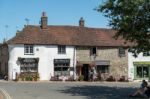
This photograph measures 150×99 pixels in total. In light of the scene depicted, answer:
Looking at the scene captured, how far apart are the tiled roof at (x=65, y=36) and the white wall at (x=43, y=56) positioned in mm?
768

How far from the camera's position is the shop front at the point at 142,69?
65.6 m

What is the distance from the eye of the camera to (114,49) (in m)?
64.9

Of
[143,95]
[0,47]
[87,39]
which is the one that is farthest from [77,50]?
[143,95]

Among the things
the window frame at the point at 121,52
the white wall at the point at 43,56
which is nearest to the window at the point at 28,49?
the white wall at the point at 43,56

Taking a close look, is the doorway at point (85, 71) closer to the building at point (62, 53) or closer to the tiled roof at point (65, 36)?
the building at point (62, 53)

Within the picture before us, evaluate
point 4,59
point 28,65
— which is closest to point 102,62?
point 28,65

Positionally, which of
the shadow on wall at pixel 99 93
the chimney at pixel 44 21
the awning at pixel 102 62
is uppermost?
the chimney at pixel 44 21

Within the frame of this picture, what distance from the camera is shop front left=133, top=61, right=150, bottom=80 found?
65562 mm

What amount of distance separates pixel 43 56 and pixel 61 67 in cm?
271

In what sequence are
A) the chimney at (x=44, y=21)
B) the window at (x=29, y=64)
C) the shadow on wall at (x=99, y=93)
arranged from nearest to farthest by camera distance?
the shadow on wall at (x=99, y=93) → the window at (x=29, y=64) → the chimney at (x=44, y=21)

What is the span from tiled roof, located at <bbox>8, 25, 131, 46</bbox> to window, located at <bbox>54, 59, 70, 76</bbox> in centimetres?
233

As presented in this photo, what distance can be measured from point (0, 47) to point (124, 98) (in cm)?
4354

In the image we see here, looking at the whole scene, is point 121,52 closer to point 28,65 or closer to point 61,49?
point 61,49

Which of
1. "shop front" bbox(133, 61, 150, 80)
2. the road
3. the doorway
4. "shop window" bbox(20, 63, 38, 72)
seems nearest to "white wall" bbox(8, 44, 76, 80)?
"shop window" bbox(20, 63, 38, 72)
